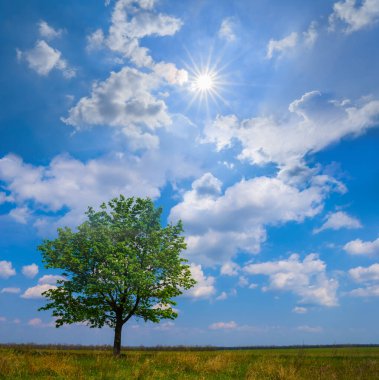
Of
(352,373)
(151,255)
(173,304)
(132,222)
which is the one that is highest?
(132,222)

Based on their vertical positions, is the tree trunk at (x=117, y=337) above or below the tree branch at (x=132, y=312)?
below

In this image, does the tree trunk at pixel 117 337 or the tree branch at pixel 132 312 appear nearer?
the tree trunk at pixel 117 337

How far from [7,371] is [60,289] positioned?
2068cm

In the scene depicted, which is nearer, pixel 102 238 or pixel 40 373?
pixel 40 373

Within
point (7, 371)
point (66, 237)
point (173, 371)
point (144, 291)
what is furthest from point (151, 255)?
point (7, 371)

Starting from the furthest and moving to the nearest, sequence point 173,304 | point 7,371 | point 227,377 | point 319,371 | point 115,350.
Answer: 1. point 173,304
2. point 115,350
3. point 319,371
4. point 227,377
5. point 7,371

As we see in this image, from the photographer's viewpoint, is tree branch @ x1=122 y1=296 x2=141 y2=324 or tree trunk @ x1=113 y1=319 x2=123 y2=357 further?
tree branch @ x1=122 y1=296 x2=141 y2=324

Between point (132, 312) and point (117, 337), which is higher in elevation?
point (132, 312)

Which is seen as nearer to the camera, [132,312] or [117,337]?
[117,337]

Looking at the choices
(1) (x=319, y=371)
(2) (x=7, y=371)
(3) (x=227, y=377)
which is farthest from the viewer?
(1) (x=319, y=371)

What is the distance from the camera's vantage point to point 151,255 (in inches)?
1470

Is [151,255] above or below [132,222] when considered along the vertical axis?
below

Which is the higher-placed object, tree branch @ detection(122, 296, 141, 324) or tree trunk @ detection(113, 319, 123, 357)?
tree branch @ detection(122, 296, 141, 324)

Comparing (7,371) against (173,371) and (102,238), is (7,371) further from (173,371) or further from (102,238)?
(102,238)
